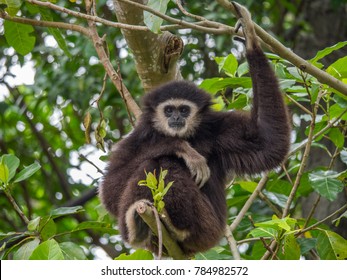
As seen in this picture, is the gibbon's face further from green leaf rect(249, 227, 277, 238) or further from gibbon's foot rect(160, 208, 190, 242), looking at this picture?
green leaf rect(249, 227, 277, 238)

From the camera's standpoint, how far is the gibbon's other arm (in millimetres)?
5223

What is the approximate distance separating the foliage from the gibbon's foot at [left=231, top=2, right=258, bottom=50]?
0.46 meters

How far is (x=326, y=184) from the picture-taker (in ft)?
18.4

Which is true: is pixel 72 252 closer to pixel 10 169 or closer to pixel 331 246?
pixel 10 169

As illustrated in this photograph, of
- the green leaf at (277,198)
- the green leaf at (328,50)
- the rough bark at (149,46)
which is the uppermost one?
the rough bark at (149,46)

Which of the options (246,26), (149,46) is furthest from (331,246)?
(149,46)

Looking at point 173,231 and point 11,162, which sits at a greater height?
point 11,162

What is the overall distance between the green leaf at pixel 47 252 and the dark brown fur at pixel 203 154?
0.74m

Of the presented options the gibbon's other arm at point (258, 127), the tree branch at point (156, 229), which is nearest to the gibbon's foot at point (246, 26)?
the gibbon's other arm at point (258, 127)

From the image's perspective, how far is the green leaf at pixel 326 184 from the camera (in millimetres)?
5492

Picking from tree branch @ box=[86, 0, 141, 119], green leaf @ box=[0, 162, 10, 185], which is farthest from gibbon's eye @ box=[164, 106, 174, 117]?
green leaf @ box=[0, 162, 10, 185]

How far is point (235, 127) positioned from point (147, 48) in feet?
3.60

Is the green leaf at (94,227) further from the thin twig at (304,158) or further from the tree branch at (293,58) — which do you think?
the tree branch at (293,58)

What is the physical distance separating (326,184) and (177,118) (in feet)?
4.56
